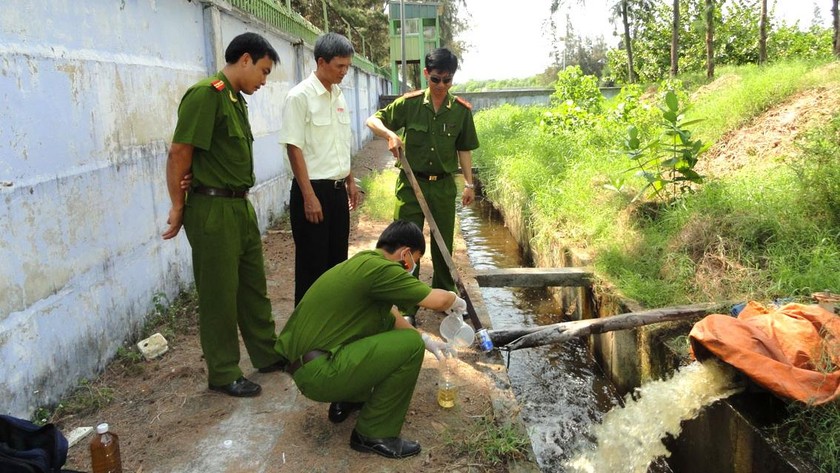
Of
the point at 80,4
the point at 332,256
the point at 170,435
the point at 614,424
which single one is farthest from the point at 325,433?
the point at 80,4

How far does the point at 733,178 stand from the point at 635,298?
2290mm

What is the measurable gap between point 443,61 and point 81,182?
2.35 meters

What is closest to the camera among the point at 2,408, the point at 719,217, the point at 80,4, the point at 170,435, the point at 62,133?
the point at 2,408

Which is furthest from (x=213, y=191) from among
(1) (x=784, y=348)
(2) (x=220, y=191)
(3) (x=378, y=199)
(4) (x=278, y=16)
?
(4) (x=278, y=16)

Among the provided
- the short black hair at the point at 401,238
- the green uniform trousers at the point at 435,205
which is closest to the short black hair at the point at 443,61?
the green uniform trousers at the point at 435,205

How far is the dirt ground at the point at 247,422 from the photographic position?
2660 mm

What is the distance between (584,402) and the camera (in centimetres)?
445

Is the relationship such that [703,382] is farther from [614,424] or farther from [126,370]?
[126,370]

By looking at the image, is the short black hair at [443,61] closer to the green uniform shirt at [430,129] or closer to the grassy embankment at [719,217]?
the green uniform shirt at [430,129]

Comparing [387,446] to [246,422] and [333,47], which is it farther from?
[333,47]

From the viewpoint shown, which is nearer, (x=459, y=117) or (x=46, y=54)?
(x=46, y=54)

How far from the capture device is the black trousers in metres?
3.68

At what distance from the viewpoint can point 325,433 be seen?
2.90 metres

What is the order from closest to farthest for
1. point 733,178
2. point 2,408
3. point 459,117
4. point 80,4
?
point 2,408, point 80,4, point 459,117, point 733,178
